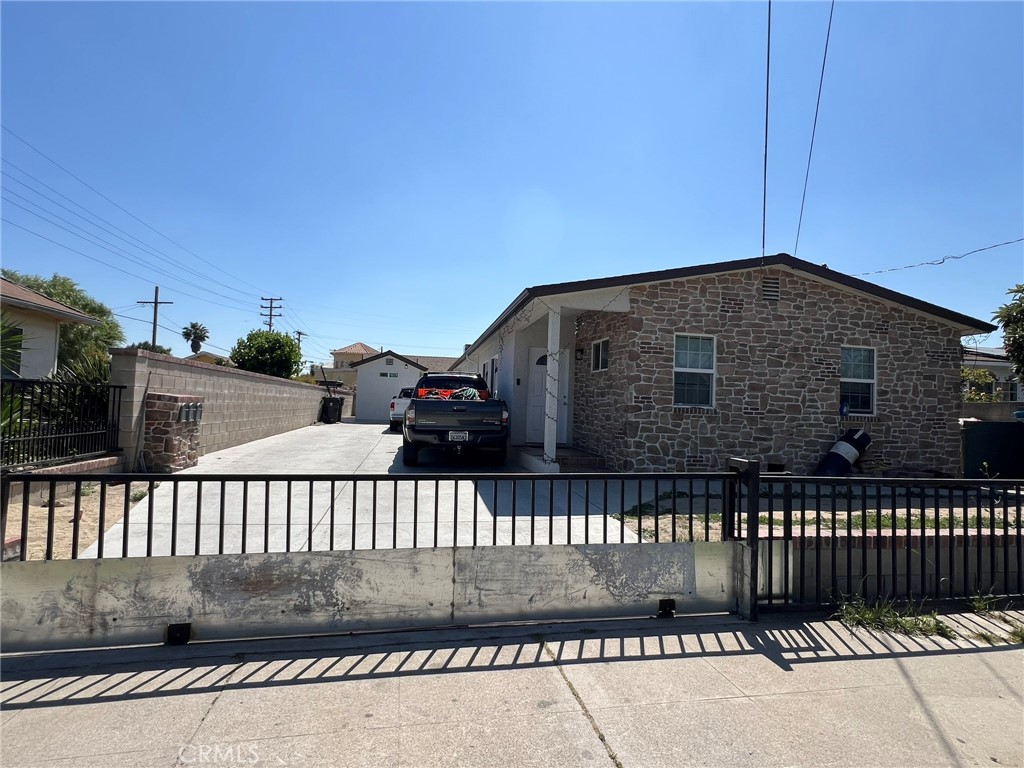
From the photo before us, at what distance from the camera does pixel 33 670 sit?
3449mm

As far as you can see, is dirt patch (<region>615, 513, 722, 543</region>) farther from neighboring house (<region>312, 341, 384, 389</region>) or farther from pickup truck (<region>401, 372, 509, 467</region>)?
neighboring house (<region>312, 341, 384, 389</region>)

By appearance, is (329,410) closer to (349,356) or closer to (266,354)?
(266,354)

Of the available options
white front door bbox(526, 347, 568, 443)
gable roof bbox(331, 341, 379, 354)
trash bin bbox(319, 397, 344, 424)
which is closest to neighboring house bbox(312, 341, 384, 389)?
gable roof bbox(331, 341, 379, 354)

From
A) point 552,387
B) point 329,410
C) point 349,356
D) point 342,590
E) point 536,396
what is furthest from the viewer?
point 349,356

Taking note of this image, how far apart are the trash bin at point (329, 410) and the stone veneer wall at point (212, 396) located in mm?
5272

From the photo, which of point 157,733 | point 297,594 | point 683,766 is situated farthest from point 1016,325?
point 157,733

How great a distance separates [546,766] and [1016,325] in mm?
14717

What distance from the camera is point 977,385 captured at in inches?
902

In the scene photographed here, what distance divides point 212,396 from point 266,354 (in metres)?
18.1

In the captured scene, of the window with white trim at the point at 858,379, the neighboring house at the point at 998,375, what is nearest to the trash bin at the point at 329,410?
the window with white trim at the point at 858,379

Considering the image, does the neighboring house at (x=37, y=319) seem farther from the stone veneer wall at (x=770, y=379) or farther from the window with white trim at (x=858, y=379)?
the window with white trim at (x=858, y=379)

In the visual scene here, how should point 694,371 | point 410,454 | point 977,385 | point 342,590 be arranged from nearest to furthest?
point 342,590, point 694,371, point 410,454, point 977,385

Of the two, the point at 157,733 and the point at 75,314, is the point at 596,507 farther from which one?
the point at 75,314

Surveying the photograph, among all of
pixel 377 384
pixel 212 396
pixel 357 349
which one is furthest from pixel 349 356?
pixel 212 396
